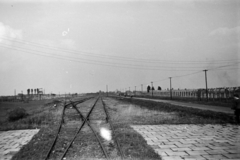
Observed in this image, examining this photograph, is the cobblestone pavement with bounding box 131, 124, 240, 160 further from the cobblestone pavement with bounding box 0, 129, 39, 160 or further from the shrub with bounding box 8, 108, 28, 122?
the shrub with bounding box 8, 108, 28, 122

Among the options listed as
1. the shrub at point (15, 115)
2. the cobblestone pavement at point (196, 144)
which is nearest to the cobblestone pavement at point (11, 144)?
the cobblestone pavement at point (196, 144)

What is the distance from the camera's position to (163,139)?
6.51 m

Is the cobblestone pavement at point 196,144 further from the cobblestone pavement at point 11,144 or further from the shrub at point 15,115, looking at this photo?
the shrub at point 15,115

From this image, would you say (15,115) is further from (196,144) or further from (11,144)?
(196,144)

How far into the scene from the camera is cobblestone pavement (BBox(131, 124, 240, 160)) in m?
4.83

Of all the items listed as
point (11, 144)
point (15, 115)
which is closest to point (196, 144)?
point (11, 144)

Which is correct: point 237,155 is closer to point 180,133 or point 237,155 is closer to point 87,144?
point 180,133

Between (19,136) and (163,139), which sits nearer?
(163,139)

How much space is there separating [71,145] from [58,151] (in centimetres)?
61

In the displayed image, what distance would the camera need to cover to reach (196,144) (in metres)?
5.84

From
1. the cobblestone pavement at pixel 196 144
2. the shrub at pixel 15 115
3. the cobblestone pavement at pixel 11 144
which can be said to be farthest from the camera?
the shrub at pixel 15 115

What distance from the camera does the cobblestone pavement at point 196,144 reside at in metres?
4.83

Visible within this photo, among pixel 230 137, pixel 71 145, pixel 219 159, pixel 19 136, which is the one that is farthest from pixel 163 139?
pixel 19 136

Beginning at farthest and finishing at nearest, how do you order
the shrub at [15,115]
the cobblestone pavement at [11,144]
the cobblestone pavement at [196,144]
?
1. the shrub at [15,115]
2. the cobblestone pavement at [11,144]
3. the cobblestone pavement at [196,144]
